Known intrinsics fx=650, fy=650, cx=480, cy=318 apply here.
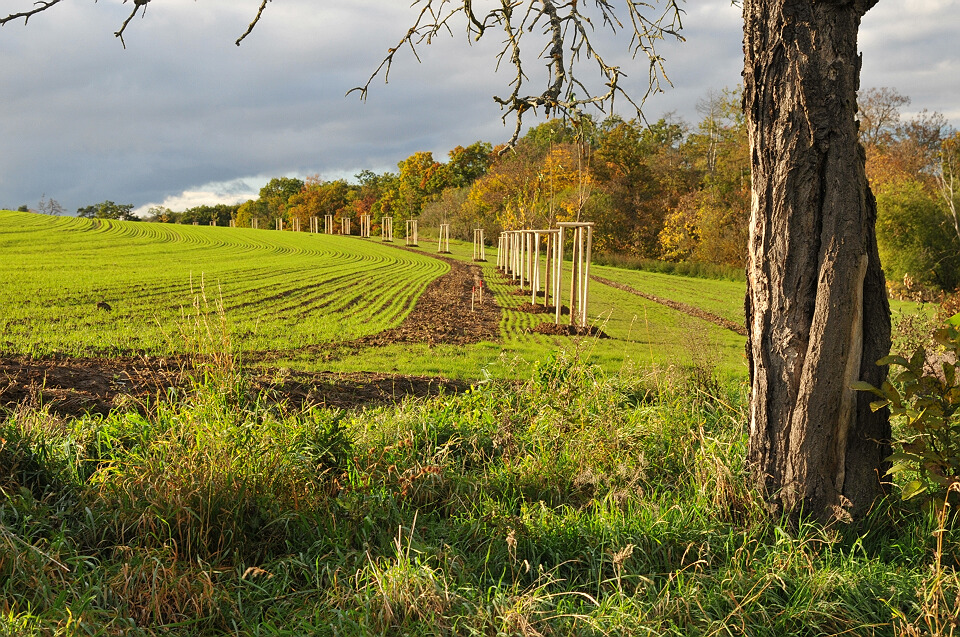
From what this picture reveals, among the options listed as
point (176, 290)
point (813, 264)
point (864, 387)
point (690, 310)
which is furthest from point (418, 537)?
point (176, 290)

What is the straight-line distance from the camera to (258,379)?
6242mm

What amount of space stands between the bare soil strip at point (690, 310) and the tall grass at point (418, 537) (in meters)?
9.20

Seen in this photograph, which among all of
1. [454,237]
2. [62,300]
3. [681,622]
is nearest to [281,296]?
[62,300]

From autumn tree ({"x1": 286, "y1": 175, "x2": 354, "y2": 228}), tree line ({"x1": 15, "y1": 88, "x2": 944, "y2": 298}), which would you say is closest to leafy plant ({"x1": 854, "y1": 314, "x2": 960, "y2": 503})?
tree line ({"x1": 15, "y1": 88, "x2": 944, "y2": 298})

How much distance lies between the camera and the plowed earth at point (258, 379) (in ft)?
16.2

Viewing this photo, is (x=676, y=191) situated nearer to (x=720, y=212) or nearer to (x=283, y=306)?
(x=720, y=212)

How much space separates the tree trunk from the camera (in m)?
3.09

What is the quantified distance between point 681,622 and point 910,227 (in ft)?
93.7

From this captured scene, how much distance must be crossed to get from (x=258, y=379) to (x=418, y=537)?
3725mm

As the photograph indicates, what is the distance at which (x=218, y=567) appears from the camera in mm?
2855

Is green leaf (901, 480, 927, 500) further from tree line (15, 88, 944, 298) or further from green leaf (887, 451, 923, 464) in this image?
tree line (15, 88, 944, 298)

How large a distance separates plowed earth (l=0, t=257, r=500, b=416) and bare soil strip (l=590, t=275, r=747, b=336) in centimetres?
532

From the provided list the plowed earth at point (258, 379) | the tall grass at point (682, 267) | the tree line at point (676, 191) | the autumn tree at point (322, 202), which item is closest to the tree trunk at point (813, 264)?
the plowed earth at point (258, 379)

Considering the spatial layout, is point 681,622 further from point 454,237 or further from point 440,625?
point 454,237
